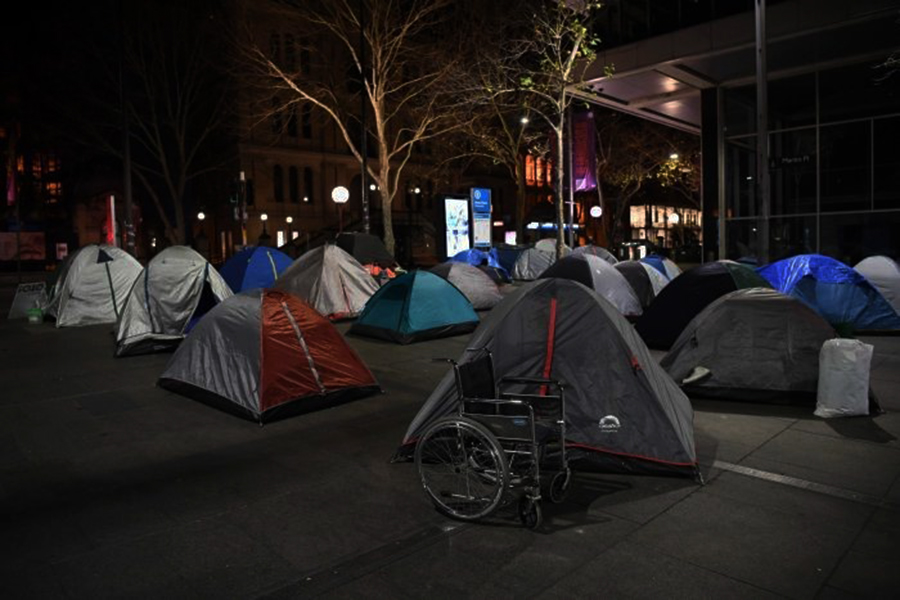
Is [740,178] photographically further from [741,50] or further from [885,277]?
[885,277]

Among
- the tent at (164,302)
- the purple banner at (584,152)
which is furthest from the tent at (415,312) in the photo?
the purple banner at (584,152)

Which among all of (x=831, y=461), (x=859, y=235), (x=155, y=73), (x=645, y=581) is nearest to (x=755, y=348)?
(x=831, y=461)

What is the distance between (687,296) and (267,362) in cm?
744

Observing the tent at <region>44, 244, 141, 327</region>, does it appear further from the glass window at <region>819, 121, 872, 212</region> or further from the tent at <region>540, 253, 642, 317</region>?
the glass window at <region>819, 121, 872, 212</region>

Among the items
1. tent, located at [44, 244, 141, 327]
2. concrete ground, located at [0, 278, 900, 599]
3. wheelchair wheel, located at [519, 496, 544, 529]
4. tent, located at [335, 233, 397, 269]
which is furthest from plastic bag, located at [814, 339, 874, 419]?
tent, located at [44, 244, 141, 327]

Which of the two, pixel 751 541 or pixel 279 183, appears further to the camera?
pixel 279 183

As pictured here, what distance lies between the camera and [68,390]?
901 cm

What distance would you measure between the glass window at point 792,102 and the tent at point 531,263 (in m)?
9.68

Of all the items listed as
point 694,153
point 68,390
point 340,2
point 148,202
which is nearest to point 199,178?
point 148,202

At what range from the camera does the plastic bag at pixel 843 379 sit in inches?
266

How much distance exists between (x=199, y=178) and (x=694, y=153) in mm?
37094

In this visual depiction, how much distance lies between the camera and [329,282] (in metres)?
15.4

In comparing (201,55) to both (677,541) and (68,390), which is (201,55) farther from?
(677,541)

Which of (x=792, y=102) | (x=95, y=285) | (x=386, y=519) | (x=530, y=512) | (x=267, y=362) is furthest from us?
(x=792, y=102)
